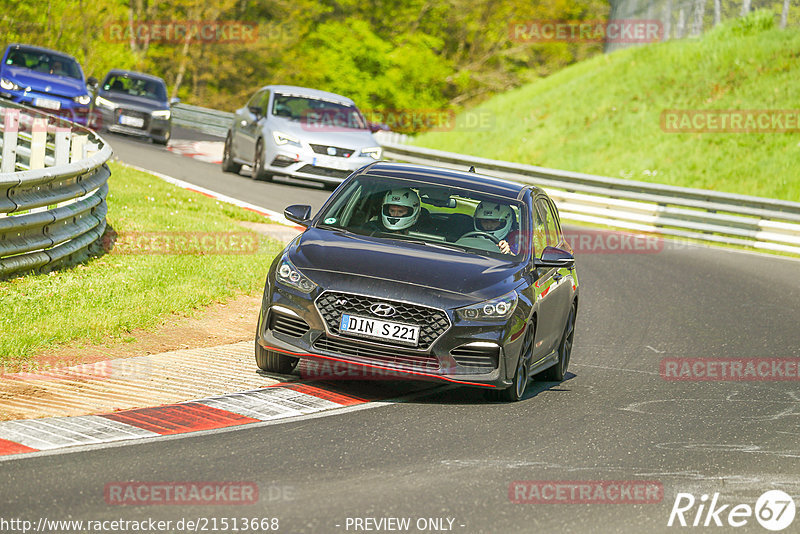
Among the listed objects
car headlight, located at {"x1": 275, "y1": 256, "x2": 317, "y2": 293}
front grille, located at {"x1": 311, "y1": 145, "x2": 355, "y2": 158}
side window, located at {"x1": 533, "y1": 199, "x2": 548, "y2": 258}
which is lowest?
front grille, located at {"x1": 311, "y1": 145, "x2": 355, "y2": 158}

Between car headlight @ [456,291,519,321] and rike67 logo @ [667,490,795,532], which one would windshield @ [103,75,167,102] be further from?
rike67 logo @ [667,490,795,532]

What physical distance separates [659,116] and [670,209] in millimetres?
11800

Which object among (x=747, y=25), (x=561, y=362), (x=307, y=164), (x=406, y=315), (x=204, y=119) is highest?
(x=747, y=25)

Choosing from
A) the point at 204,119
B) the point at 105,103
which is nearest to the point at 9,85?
the point at 105,103

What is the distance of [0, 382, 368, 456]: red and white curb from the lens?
6.60 metres

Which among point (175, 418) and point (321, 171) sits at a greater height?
point (175, 418)

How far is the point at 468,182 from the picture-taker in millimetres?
9773

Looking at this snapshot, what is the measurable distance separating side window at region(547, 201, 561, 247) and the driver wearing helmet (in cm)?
75

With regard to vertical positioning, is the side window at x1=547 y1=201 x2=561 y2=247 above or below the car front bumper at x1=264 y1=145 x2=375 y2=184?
above

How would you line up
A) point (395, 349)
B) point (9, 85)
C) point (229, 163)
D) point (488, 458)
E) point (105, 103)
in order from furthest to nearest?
point (105, 103), point (9, 85), point (229, 163), point (395, 349), point (488, 458)

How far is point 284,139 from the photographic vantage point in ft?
76.1

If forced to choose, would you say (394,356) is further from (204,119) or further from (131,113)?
(204,119)

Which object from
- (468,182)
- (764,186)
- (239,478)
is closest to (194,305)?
(468,182)

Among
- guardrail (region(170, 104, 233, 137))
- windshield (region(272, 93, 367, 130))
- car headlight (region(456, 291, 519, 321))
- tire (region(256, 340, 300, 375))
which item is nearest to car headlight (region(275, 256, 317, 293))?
tire (region(256, 340, 300, 375))
